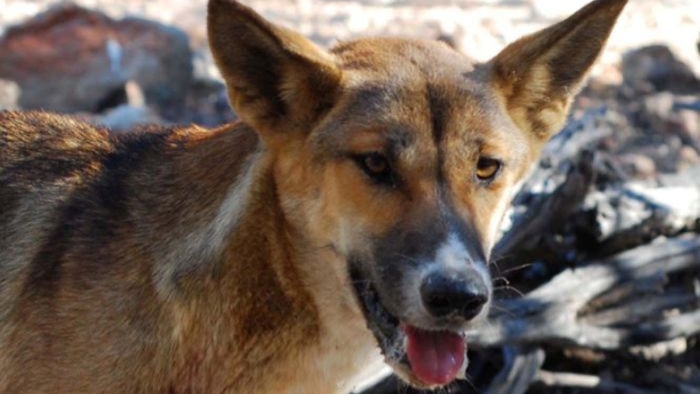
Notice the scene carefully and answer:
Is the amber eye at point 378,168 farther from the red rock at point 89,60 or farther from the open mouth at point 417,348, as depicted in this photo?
the red rock at point 89,60

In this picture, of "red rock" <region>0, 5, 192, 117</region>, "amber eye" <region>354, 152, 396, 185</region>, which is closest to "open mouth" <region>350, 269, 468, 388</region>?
"amber eye" <region>354, 152, 396, 185</region>

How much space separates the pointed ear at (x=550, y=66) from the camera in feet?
14.8

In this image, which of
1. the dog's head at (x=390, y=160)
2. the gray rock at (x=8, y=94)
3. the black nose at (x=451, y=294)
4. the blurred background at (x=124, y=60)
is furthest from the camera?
the blurred background at (x=124, y=60)

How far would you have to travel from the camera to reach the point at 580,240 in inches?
259

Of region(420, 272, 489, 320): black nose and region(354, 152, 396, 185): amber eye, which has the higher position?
region(354, 152, 396, 185): amber eye

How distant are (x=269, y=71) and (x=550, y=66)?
3.51 ft

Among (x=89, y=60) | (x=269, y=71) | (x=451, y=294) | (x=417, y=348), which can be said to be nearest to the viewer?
(x=451, y=294)

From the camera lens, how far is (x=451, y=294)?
3.85 metres

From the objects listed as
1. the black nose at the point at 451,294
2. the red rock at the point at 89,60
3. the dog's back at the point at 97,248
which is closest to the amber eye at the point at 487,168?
the black nose at the point at 451,294

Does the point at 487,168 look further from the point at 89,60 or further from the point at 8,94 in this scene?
the point at 89,60

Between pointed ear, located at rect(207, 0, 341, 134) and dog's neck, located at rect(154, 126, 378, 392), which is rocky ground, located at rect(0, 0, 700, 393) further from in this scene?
pointed ear, located at rect(207, 0, 341, 134)

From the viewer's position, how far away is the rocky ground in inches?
249

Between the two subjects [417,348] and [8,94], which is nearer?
[417,348]

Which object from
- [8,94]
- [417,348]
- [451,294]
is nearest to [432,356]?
[417,348]
